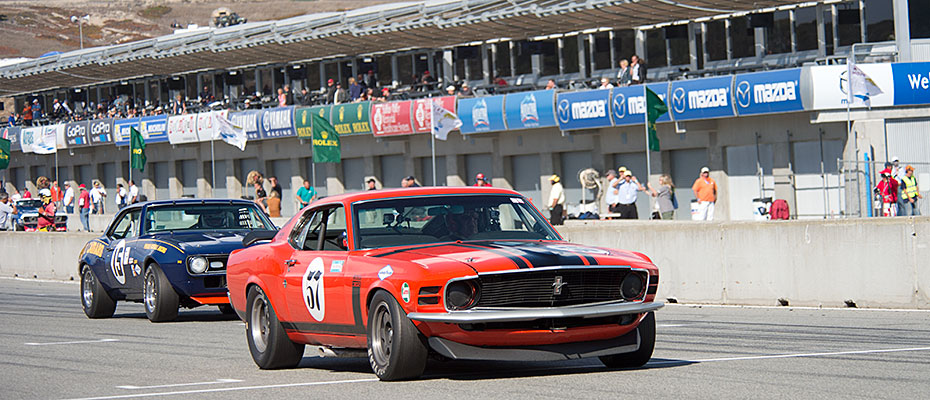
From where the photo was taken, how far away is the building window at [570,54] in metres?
43.6

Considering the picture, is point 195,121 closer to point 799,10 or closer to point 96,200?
point 96,200

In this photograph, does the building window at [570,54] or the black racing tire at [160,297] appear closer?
the black racing tire at [160,297]

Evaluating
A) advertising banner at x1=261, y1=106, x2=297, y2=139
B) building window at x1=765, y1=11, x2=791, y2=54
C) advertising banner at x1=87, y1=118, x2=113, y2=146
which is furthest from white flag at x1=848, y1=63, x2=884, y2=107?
advertising banner at x1=87, y1=118, x2=113, y2=146

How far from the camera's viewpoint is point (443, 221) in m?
9.86

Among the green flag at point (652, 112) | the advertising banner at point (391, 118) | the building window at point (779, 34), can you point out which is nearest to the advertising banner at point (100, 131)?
the advertising banner at point (391, 118)

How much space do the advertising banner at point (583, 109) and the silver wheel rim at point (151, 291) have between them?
71.4 feet

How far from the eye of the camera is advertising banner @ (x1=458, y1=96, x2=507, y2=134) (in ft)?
131

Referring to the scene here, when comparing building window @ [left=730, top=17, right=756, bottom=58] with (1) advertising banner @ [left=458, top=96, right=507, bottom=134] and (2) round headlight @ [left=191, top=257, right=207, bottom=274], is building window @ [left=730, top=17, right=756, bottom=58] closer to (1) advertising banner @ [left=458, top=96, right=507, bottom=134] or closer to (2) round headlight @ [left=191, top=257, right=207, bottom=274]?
(1) advertising banner @ [left=458, top=96, right=507, bottom=134]

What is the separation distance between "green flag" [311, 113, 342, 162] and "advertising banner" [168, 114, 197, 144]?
1701 centimetres

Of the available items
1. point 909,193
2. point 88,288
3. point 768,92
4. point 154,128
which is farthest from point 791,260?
point 154,128

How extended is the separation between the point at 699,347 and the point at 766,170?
24892 mm

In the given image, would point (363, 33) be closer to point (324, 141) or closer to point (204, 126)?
point (324, 141)

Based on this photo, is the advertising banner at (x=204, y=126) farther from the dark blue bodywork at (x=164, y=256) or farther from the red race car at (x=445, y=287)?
the red race car at (x=445, y=287)

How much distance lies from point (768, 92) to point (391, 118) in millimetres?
15045
